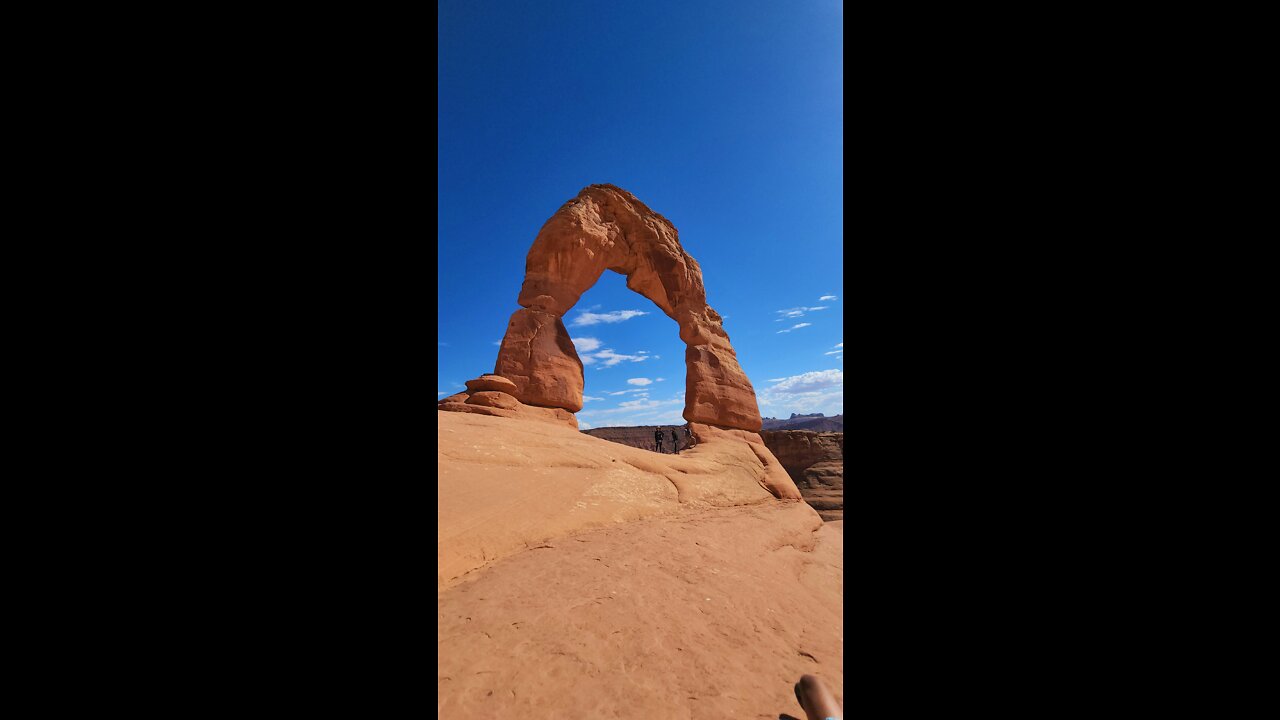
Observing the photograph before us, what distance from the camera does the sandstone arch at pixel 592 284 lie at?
41.0ft

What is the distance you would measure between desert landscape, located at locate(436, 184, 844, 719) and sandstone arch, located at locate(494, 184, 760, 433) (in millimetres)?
624

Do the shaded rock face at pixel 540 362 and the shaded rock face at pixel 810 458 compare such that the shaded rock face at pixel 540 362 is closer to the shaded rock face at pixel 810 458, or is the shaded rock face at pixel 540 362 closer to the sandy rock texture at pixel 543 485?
the sandy rock texture at pixel 543 485

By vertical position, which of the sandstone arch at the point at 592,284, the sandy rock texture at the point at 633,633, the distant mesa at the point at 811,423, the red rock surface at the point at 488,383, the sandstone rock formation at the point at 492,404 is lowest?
the distant mesa at the point at 811,423

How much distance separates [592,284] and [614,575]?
11932mm

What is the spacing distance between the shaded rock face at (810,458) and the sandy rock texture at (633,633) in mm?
15127

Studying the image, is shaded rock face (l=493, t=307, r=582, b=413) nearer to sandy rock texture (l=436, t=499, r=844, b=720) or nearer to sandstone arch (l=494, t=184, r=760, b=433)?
sandstone arch (l=494, t=184, r=760, b=433)

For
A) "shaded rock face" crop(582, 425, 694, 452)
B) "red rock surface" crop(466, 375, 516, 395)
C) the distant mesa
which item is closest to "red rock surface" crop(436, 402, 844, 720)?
"red rock surface" crop(466, 375, 516, 395)

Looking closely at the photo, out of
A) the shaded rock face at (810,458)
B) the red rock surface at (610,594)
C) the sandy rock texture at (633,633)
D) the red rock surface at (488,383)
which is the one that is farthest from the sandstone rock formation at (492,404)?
the shaded rock face at (810,458)

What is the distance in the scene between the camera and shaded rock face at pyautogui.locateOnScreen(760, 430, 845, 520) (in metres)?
18.7

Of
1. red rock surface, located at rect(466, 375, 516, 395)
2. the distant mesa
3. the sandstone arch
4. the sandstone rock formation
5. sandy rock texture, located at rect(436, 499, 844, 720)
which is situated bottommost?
the distant mesa

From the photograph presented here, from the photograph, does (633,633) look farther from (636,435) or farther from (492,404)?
(636,435)

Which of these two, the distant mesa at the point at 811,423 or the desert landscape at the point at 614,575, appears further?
the distant mesa at the point at 811,423
